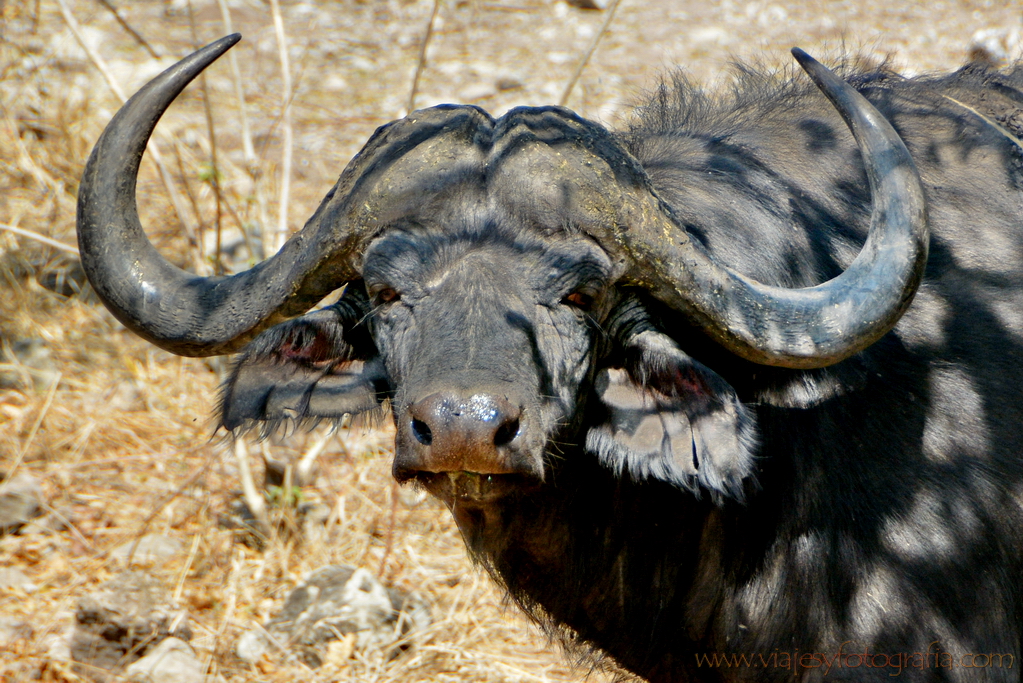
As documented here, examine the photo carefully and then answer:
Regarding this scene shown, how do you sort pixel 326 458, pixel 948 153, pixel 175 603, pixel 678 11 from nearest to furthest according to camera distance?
pixel 948 153 → pixel 175 603 → pixel 326 458 → pixel 678 11

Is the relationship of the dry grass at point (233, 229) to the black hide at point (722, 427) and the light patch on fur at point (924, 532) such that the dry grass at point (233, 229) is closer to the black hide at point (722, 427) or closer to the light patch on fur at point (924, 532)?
the black hide at point (722, 427)

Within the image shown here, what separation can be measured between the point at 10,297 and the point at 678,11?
7.49 meters

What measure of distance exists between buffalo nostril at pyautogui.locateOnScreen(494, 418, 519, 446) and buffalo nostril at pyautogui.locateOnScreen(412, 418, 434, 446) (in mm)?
164

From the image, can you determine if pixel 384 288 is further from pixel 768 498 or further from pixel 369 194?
pixel 768 498

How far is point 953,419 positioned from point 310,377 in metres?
2.12

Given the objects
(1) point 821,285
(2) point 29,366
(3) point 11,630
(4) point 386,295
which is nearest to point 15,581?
(3) point 11,630

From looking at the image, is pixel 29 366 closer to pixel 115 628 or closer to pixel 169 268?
pixel 115 628

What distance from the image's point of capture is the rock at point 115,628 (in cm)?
408

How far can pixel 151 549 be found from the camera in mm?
4918

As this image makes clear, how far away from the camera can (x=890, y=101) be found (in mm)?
3979

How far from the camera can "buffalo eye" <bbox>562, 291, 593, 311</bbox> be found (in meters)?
2.88

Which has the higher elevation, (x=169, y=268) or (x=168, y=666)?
(x=169, y=268)

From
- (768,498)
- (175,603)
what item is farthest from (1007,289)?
(175,603)

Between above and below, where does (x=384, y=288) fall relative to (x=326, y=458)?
above
